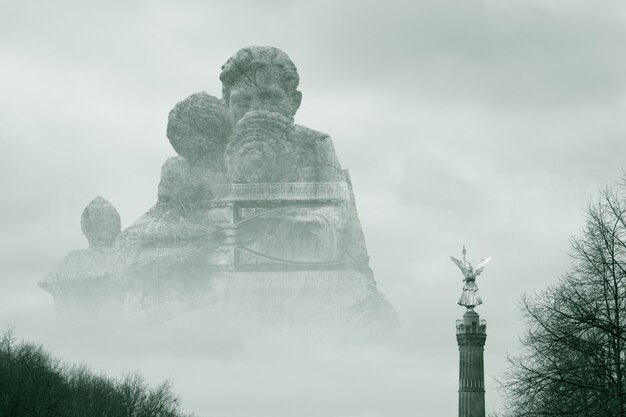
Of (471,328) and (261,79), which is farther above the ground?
(261,79)

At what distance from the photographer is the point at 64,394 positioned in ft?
275

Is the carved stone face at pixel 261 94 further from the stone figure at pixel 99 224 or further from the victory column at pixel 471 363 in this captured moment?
the victory column at pixel 471 363

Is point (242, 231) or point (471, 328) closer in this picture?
point (471, 328)

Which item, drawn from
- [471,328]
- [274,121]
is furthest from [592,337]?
[274,121]

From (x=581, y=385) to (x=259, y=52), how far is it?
396 feet

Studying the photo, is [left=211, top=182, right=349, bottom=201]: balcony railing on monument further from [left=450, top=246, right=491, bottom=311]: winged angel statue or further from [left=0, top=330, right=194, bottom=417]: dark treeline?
[left=450, top=246, right=491, bottom=311]: winged angel statue

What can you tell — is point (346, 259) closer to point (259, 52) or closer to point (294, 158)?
point (294, 158)

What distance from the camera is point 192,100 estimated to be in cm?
16512

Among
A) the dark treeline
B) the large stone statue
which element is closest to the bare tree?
the dark treeline

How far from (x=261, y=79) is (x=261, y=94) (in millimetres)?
1560

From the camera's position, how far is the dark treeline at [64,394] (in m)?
76.1

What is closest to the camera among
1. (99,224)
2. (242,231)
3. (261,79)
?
(242,231)

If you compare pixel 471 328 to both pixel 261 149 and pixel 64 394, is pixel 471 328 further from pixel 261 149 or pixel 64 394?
pixel 261 149

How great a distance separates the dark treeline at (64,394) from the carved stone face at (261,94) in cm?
5521
